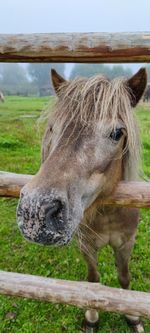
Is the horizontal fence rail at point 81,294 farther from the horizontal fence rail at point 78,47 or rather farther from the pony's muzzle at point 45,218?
the horizontal fence rail at point 78,47

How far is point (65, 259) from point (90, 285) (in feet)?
6.45

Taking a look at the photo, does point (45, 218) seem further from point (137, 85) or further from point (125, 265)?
point (125, 265)

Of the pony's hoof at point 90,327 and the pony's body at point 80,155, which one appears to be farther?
the pony's hoof at point 90,327

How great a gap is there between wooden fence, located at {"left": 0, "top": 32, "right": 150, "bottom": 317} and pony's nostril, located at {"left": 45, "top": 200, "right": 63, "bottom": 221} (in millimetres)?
532

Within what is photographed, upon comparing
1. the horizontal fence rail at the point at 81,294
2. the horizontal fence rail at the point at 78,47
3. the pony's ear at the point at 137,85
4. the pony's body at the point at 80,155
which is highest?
the horizontal fence rail at the point at 78,47

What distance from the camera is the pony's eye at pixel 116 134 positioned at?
190 cm

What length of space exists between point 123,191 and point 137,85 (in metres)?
0.65

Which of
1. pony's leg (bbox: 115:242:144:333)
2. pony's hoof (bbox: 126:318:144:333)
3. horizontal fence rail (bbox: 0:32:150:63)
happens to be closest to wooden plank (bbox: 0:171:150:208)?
horizontal fence rail (bbox: 0:32:150:63)

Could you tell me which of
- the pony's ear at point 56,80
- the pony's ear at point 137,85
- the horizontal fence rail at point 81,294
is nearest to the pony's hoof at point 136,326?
the horizontal fence rail at point 81,294

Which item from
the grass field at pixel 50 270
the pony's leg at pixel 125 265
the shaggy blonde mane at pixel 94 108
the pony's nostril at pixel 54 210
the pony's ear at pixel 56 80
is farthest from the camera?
the grass field at pixel 50 270

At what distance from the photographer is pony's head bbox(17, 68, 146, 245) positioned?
1.60 m

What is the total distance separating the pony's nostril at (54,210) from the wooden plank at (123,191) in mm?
529

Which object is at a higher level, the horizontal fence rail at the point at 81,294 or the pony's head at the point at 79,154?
the pony's head at the point at 79,154

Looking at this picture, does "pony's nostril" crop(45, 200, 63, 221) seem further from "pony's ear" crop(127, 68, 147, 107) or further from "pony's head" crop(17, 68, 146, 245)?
"pony's ear" crop(127, 68, 147, 107)
